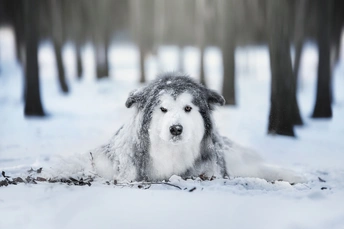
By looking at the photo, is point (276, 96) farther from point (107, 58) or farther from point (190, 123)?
point (107, 58)

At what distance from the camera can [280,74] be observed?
5.01 metres

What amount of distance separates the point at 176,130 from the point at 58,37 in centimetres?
420

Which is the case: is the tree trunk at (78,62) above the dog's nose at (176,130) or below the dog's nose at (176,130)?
above

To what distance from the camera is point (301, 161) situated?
4.17m

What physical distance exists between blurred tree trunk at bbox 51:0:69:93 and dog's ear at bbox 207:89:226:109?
2.66 meters

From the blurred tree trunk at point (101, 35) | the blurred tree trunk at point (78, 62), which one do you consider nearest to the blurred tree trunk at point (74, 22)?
the blurred tree trunk at point (78, 62)

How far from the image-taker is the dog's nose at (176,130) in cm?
294

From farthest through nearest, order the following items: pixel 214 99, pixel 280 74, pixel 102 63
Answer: pixel 102 63
pixel 280 74
pixel 214 99

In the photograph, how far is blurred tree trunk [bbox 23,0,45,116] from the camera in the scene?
5.06m

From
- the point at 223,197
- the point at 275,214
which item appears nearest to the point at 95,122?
the point at 223,197

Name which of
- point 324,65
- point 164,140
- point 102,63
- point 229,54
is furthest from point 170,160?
point 229,54

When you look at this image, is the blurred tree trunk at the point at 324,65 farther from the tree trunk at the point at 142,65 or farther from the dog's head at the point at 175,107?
the tree trunk at the point at 142,65

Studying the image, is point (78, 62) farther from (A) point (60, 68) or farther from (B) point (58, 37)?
(B) point (58, 37)

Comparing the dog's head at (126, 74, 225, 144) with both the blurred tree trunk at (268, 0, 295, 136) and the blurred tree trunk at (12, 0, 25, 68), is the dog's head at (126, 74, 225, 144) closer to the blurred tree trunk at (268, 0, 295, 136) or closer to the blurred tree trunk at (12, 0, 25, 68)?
the blurred tree trunk at (268, 0, 295, 136)
